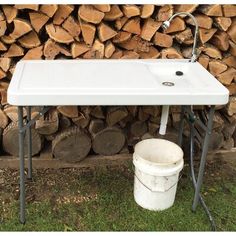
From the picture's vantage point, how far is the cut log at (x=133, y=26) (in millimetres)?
2734

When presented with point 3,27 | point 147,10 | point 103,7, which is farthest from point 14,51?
point 147,10

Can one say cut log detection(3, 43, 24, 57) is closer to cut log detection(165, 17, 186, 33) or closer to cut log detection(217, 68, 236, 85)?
cut log detection(165, 17, 186, 33)

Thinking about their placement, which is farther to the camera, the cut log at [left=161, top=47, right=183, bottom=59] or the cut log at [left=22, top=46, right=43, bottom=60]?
the cut log at [left=161, top=47, right=183, bottom=59]

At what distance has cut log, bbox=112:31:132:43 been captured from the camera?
2.77 m

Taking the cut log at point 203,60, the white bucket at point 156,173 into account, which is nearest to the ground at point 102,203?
the white bucket at point 156,173

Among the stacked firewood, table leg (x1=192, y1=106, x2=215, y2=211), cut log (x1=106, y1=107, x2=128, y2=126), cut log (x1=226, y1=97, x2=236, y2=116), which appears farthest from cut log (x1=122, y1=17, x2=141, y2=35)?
cut log (x1=226, y1=97, x2=236, y2=116)

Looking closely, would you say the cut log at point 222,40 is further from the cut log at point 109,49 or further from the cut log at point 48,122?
Result: the cut log at point 48,122

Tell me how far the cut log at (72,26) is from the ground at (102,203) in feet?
3.42

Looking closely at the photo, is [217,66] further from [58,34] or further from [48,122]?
[48,122]

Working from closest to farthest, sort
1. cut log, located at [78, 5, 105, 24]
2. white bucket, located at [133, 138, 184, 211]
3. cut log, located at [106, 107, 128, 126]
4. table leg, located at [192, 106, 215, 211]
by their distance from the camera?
1. table leg, located at [192, 106, 215, 211]
2. white bucket, located at [133, 138, 184, 211]
3. cut log, located at [78, 5, 105, 24]
4. cut log, located at [106, 107, 128, 126]

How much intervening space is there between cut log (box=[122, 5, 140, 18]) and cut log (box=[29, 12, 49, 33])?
0.52m

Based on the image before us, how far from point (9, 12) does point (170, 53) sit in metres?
1.12

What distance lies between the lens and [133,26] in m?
2.75

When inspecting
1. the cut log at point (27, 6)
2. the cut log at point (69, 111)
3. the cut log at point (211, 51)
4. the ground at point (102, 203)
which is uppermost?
the cut log at point (27, 6)
